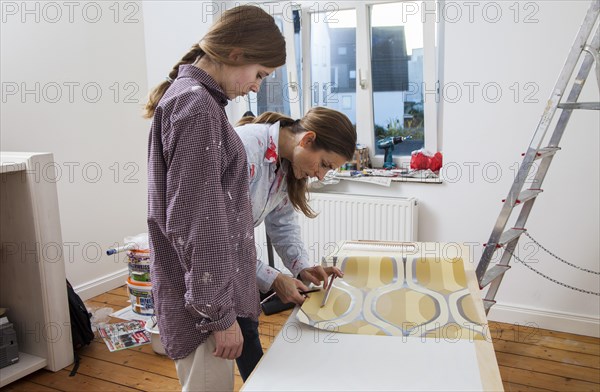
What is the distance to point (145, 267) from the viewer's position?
9.08 ft

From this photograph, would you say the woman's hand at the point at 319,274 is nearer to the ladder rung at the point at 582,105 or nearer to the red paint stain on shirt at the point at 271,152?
the red paint stain on shirt at the point at 271,152

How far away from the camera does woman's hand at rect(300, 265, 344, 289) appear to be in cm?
141

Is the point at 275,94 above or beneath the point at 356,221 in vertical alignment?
above

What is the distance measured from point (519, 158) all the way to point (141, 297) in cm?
216

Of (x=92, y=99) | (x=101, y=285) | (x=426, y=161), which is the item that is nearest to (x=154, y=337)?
(x=101, y=285)

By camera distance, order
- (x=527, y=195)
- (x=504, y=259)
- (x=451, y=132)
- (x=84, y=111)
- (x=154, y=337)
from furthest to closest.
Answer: (x=84, y=111), (x=451, y=132), (x=154, y=337), (x=504, y=259), (x=527, y=195)

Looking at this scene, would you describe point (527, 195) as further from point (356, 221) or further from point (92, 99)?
point (92, 99)

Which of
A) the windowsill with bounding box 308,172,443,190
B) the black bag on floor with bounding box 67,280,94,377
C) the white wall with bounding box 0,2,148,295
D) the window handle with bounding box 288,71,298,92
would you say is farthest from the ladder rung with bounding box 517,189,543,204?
the white wall with bounding box 0,2,148,295

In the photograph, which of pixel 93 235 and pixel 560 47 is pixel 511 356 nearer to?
pixel 560 47

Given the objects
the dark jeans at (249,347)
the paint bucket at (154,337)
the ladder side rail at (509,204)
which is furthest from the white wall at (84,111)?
the ladder side rail at (509,204)

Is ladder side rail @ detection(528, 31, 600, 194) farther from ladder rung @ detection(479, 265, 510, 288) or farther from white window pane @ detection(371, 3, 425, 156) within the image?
white window pane @ detection(371, 3, 425, 156)

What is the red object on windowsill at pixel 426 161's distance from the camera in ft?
10.4

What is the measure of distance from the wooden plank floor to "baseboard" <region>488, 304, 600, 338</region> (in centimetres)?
3

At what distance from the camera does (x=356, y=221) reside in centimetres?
316
